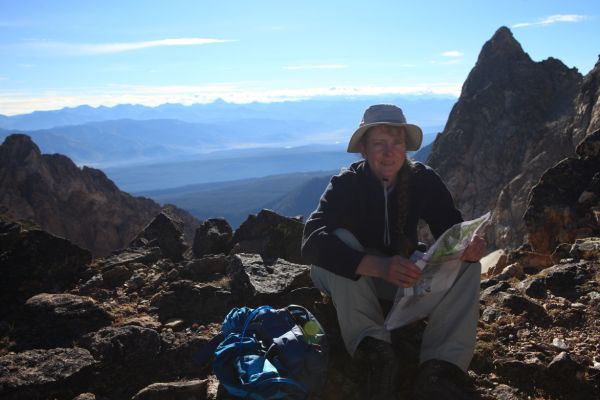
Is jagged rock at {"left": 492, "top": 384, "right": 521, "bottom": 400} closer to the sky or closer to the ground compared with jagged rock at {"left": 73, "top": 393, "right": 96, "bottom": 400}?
closer to the ground

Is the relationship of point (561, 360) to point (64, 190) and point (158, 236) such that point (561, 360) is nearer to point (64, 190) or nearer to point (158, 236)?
point (158, 236)

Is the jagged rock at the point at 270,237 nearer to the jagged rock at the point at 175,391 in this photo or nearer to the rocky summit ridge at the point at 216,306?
the rocky summit ridge at the point at 216,306

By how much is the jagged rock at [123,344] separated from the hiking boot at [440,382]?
10.8ft

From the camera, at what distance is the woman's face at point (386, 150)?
5.47 meters

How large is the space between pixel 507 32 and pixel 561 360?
78611 mm

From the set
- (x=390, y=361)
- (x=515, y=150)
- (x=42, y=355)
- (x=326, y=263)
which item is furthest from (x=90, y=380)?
(x=515, y=150)

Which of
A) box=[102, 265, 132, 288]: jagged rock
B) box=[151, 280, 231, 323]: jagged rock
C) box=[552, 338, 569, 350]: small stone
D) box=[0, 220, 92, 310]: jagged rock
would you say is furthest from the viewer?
box=[102, 265, 132, 288]: jagged rock

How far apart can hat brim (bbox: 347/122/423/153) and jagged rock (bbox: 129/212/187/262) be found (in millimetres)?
6851

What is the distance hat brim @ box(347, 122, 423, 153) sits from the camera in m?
5.45

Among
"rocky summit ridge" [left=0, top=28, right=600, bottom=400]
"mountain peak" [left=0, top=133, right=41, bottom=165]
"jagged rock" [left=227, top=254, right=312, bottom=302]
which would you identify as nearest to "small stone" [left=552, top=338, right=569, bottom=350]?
"rocky summit ridge" [left=0, top=28, right=600, bottom=400]

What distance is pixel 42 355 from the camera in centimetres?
574

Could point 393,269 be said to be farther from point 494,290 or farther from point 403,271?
point 494,290

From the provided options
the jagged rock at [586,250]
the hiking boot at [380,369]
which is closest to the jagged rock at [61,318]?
the hiking boot at [380,369]

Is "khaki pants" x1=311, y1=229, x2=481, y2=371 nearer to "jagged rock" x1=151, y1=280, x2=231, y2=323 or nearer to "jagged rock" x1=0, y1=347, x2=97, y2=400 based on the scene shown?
"jagged rock" x1=151, y1=280, x2=231, y2=323
